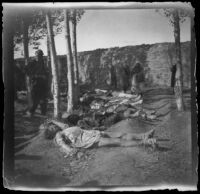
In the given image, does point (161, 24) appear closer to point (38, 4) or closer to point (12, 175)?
point (38, 4)

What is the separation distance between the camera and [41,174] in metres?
5.25

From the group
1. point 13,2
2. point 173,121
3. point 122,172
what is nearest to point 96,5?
point 13,2

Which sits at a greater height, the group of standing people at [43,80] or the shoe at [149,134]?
the group of standing people at [43,80]

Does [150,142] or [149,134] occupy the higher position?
[149,134]

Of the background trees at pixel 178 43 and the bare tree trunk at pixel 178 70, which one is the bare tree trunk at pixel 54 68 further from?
the bare tree trunk at pixel 178 70

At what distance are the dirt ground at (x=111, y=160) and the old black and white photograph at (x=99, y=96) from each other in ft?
0.04

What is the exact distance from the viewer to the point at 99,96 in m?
5.33

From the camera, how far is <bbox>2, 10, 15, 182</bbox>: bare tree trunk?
5.23 metres

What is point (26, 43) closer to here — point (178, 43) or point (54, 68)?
point (54, 68)

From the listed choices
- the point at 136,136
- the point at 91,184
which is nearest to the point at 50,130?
the point at 91,184

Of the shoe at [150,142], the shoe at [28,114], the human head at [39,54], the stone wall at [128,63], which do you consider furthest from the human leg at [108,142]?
the human head at [39,54]

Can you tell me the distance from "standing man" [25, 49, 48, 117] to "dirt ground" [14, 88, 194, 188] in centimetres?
11

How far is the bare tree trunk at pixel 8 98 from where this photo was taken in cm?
523

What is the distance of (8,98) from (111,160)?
5.20 feet
